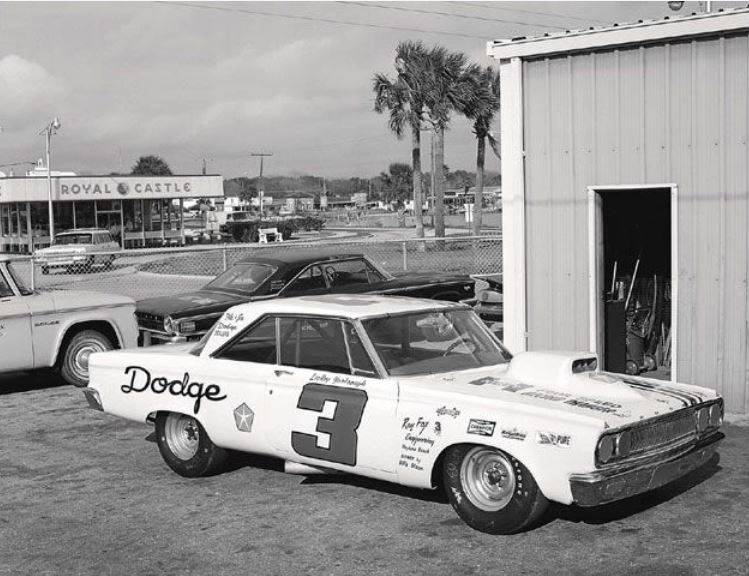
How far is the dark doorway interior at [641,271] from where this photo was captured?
1131 centimetres

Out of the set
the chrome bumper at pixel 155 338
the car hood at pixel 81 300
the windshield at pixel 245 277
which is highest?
the windshield at pixel 245 277

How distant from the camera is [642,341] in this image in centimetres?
1127

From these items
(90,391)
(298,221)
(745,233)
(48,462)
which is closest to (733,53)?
(745,233)

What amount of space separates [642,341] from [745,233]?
7.63ft

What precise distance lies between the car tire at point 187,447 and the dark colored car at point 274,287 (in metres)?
4.43

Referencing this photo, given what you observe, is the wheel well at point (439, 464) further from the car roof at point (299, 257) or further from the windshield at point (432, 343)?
the car roof at point (299, 257)

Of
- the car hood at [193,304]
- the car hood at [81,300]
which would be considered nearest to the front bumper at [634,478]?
the car hood at [193,304]

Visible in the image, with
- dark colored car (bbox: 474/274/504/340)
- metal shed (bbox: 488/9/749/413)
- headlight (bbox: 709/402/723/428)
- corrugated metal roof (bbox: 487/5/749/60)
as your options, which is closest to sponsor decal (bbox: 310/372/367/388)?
headlight (bbox: 709/402/723/428)

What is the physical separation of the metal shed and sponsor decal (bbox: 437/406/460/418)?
4.39m

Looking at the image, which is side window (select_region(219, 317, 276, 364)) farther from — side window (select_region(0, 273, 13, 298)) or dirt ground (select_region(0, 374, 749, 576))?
side window (select_region(0, 273, 13, 298))

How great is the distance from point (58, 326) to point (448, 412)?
687cm

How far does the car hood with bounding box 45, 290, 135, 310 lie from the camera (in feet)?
38.2

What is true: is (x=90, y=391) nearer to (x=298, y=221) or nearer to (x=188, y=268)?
(x=188, y=268)

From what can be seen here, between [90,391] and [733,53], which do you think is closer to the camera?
[90,391]
